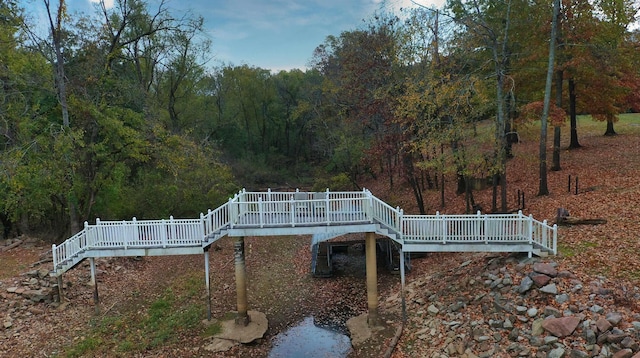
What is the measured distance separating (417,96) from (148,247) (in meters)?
12.8

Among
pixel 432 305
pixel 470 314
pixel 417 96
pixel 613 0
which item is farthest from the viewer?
pixel 613 0

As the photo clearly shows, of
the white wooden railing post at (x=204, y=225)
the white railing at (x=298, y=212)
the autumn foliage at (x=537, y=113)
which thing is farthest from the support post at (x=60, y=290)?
the autumn foliage at (x=537, y=113)

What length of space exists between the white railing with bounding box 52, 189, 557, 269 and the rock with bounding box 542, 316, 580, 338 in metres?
3.54

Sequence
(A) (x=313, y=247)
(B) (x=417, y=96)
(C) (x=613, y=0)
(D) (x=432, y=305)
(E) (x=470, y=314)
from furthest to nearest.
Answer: (A) (x=313, y=247)
(C) (x=613, y=0)
(B) (x=417, y=96)
(D) (x=432, y=305)
(E) (x=470, y=314)

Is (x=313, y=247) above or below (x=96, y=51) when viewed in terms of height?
below

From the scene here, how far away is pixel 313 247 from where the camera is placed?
72.8 feet

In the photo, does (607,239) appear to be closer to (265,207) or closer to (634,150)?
(265,207)

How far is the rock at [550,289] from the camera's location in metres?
10.8

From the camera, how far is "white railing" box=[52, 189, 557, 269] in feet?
43.9

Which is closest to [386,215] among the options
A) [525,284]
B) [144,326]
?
[525,284]

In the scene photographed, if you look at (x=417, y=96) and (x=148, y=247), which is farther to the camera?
(x=417, y=96)

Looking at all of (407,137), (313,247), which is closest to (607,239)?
(407,137)

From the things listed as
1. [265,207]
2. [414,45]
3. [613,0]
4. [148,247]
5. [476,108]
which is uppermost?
[613,0]

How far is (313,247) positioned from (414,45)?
12.3m
